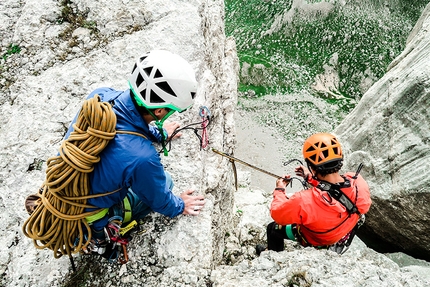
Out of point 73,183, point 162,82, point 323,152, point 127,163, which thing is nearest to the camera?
point 127,163

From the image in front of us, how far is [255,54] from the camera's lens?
2727 centimetres

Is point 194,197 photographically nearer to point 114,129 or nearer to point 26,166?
point 114,129

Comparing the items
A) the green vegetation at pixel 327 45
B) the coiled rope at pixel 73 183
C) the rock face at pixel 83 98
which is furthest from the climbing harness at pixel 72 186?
the green vegetation at pixel 327 45

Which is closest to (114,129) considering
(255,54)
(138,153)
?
(138,153)

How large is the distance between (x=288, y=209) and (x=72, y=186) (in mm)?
3205

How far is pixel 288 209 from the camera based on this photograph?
16.6ft

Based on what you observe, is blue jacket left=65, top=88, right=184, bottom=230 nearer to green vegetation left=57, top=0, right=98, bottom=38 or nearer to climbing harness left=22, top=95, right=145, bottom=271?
climbing harness left=22, top=95, right=145, bottom=271

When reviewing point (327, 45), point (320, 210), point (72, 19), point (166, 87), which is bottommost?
point (327, 45)

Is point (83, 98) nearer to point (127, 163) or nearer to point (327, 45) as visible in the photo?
point (127, 163)

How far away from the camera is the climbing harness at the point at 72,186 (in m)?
3.22

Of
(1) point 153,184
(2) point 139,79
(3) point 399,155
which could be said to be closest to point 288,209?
(1) point 153,184

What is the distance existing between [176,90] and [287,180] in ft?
10.8

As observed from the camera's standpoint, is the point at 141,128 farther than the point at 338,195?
No

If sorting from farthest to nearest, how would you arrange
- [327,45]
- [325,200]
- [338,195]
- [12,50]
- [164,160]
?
1. [327,45]
2. [12,50]
3. [164,160]
4. [338,195]
5. [325,200]
